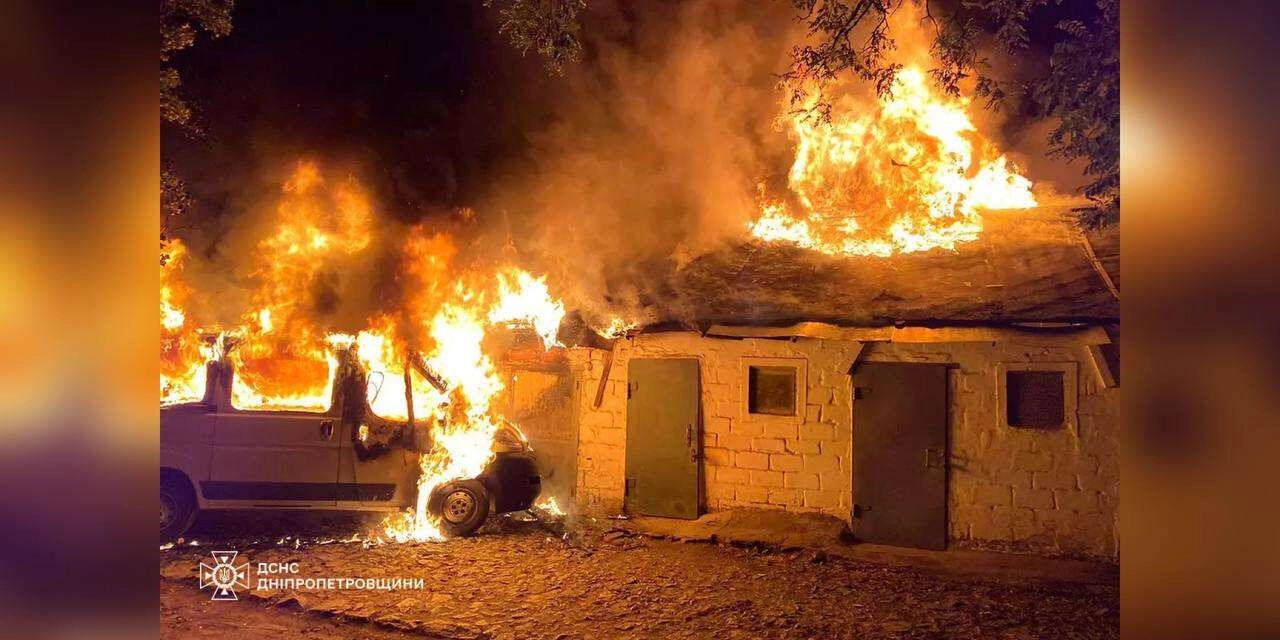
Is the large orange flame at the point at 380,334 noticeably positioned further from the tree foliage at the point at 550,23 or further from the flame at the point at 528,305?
the tree foliage at the point at 550,23

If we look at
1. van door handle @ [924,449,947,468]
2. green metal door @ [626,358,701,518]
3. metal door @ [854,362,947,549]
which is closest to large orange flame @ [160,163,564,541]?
green metal door @ [626,358,701,518]

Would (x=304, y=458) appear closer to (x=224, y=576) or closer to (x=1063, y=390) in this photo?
(x=224, y=576)

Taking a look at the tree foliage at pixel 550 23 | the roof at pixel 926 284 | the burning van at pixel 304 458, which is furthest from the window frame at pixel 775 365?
the tree foliage at pixel 550 23

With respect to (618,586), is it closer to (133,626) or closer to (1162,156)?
(133,626)

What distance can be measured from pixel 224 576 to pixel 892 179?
37.2 feet

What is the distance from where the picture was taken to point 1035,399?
931 cm

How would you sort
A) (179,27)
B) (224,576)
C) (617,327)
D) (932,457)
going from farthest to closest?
1. (617,327)
2. (932,457)
3. (179,27)
4. (224,576)

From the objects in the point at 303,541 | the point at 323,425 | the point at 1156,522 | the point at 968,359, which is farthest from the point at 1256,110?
the point at 303,541

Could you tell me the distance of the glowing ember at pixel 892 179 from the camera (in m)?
Answer: 11.0

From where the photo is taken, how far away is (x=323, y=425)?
8.98 meters

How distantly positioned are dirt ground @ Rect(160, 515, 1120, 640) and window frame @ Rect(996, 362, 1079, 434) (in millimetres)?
2117

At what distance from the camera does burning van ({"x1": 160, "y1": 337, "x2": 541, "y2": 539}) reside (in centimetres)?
873

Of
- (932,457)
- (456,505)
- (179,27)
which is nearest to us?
(179,27)

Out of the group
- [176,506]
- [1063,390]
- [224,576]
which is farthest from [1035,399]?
[176,506]
